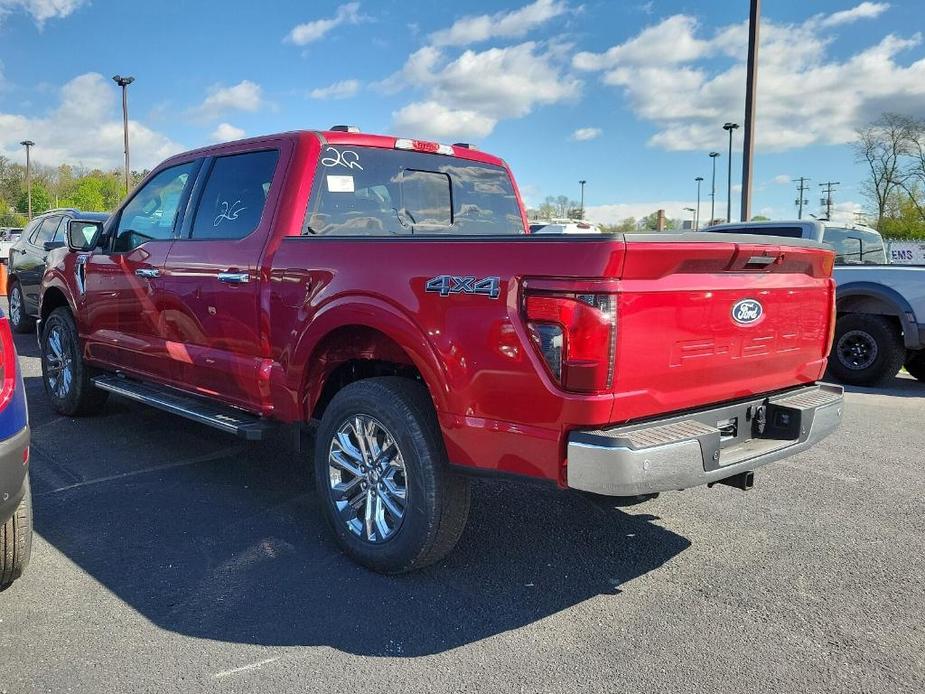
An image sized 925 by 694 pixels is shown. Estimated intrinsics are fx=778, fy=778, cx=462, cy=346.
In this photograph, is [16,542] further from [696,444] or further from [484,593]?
[696,444]

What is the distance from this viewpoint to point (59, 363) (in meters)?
6.36

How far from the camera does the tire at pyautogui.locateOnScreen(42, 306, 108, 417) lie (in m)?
6.07

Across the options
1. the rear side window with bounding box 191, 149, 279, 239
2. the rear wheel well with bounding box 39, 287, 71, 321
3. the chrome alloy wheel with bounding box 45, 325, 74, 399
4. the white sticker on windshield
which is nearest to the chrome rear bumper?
the white sticker on windshield

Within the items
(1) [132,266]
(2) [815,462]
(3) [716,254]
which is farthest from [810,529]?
(1) [132,266]

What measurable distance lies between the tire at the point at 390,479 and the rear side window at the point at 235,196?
1337mm

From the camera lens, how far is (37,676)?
104 inches

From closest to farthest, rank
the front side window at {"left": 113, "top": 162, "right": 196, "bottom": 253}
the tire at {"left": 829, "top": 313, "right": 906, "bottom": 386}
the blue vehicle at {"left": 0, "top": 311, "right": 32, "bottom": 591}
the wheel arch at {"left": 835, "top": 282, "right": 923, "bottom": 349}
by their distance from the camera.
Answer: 1. the blue vehicle at {"left": 0, "top": 311, "right": 32, "bottom": 591}
2. the front side window at {"left": 113, "top": 162, "right": 196, "bottom": 253}
3. the wheel arch at {"left": 835, "top": 282, "right": 923, "bottom": 349}
4. the tire at {"left": 829, "top": 313, "right": 906, "bottom": 386}

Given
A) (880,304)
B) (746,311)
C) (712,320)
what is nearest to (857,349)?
(880,304)

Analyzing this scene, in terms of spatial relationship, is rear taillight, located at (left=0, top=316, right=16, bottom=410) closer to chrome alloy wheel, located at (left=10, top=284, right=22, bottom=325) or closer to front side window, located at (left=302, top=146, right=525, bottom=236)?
front side window, located at (left=302, top=146, right=525, bottom=236)

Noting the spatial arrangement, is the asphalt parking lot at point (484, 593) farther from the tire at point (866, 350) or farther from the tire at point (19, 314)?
the tire at point (19, 314)

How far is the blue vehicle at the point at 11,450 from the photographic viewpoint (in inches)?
110

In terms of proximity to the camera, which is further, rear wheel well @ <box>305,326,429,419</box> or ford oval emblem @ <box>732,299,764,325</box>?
rear wheel well @ <box>305,326,429,419</box>

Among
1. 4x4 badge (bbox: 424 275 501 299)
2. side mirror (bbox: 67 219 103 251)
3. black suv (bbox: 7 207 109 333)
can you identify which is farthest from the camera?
black suv (bbox: 7 207 109 333)

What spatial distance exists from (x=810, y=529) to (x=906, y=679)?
145 centimetres
